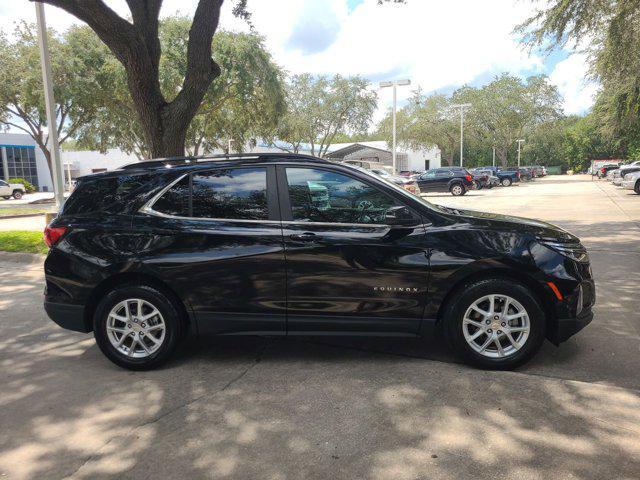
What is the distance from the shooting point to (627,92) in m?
17.5

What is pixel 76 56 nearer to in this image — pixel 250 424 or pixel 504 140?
pixel 250 424

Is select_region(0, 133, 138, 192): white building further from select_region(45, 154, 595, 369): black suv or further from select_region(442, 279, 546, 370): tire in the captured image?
select_region(442, 279, 546, 370): tire

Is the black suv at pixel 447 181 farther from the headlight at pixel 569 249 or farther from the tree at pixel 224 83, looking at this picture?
the headlight at pixel 569 249

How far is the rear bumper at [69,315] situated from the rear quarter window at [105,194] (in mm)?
813

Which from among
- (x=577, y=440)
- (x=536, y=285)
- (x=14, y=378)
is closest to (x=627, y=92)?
(x=536, y=285)

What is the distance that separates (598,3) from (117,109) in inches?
961

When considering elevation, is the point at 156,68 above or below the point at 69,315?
above

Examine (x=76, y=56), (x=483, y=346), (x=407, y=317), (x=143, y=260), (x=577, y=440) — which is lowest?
(x=577, y=440)

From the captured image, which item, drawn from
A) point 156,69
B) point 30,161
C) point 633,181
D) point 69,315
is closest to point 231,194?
point 69,315

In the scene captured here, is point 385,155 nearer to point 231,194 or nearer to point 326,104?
point 326,104

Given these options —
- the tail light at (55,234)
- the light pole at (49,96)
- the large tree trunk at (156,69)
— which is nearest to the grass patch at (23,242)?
the light pole at (49,96)

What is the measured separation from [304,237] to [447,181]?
86.7 ft

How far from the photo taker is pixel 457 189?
2883 cm

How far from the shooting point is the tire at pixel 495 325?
392 centimetres
